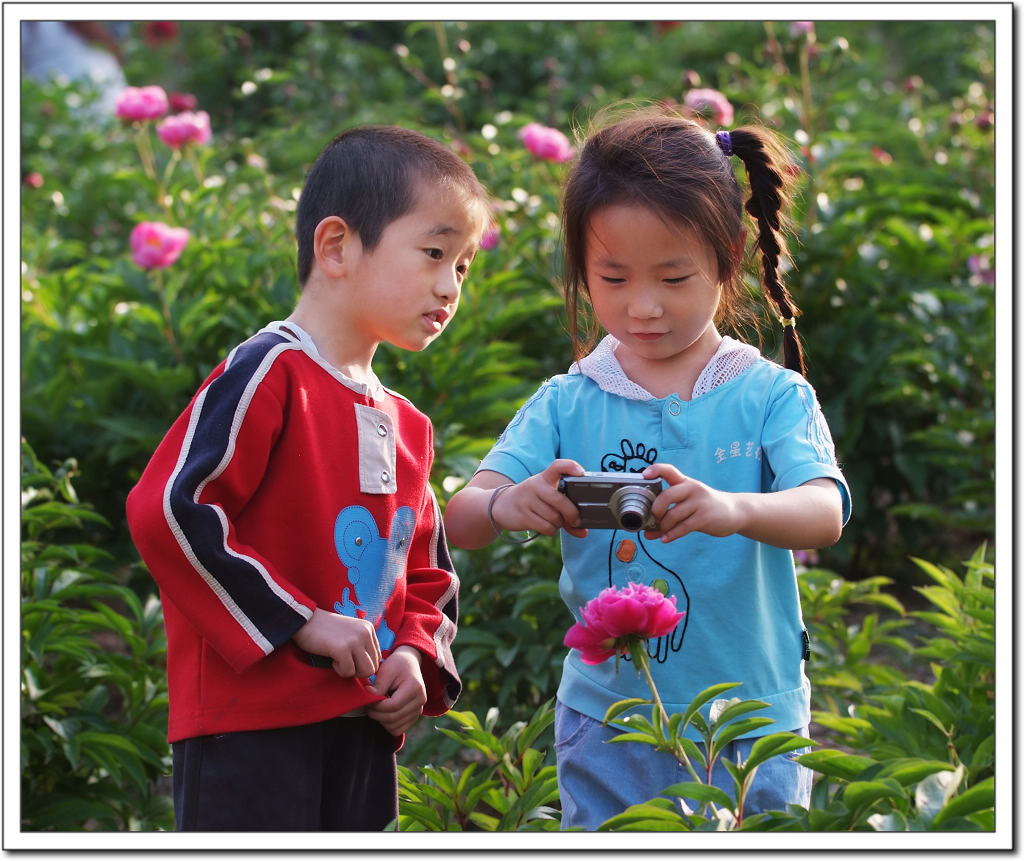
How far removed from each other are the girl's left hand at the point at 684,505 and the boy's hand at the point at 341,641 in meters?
0.47

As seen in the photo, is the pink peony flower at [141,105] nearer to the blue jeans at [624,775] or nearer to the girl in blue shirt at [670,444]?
the girl in blue shirt at [670,444]

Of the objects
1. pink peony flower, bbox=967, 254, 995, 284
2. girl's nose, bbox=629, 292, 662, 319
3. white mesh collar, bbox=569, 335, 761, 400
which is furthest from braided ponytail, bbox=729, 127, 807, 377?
pink peony flower, bbox=967, 254, 995, 284

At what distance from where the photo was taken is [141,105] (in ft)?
15.1

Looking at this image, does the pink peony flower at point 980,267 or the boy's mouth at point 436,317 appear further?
the pink peony flower at point 980,267

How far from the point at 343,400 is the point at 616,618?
1.84 ft

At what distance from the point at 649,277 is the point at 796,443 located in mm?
323

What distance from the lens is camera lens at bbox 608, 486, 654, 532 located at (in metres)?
1.55

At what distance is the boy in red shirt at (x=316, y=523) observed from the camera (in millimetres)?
1703

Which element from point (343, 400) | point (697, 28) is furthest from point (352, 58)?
point (343, 400)

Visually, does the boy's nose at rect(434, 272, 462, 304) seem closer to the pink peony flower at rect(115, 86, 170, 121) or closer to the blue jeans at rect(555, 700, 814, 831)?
the blue jeans at rect(555, 700, 814, 831)

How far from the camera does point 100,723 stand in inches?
105

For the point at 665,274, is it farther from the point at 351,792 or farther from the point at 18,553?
the point at 18,553

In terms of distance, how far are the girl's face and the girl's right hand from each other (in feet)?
0.93

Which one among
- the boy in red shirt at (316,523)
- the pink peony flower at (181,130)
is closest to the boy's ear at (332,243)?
the boy in red shirt at (316,523)
